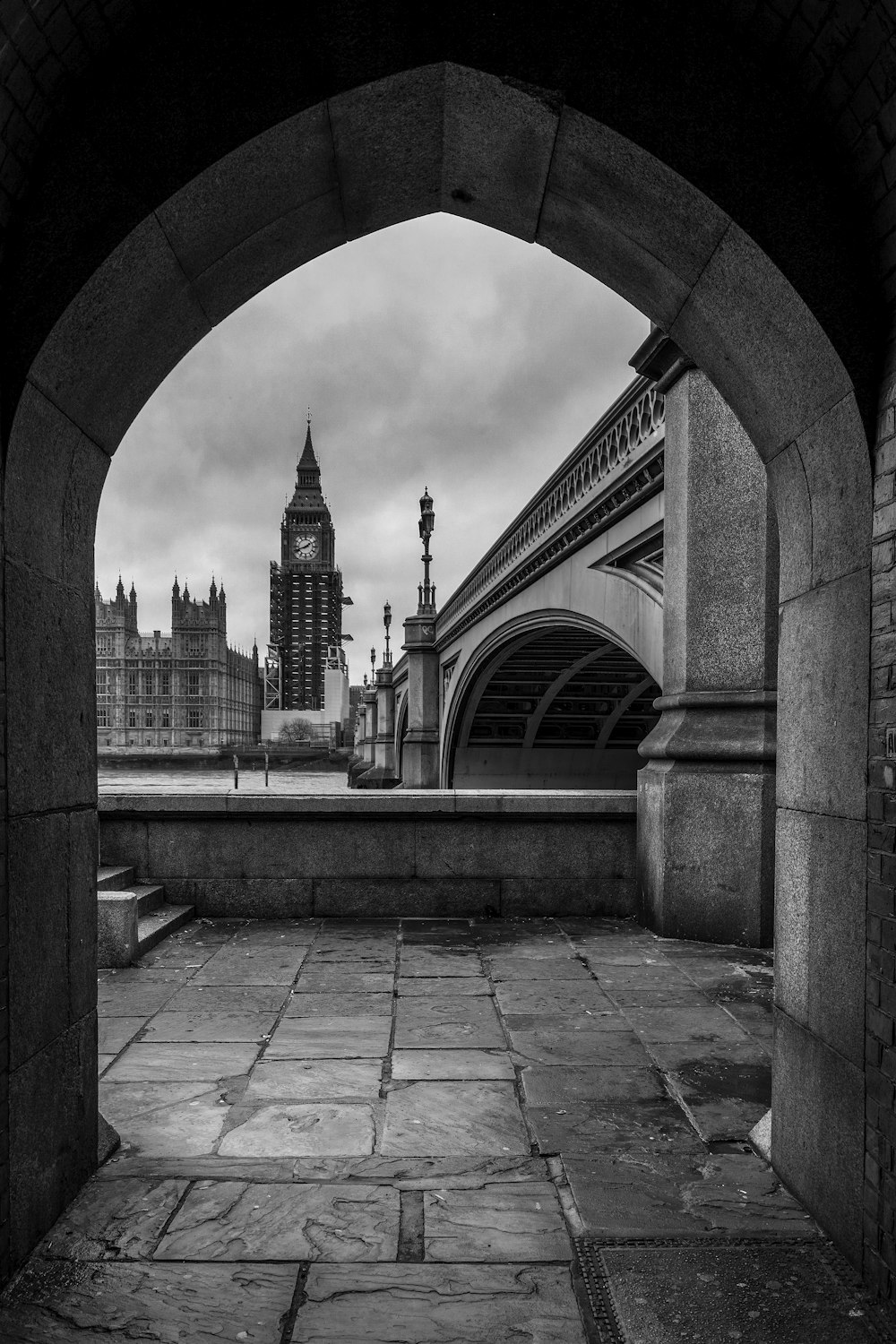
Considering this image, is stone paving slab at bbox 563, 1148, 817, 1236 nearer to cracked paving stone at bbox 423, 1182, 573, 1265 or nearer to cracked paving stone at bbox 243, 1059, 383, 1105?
cracked paving stone at bbox 423, 1182, 573, 1265

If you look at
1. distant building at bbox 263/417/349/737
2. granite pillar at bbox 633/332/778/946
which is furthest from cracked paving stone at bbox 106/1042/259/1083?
distant building at bbox 263/417/349/737

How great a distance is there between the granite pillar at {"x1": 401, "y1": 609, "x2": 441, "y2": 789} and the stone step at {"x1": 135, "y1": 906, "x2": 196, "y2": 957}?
2504 centimetres

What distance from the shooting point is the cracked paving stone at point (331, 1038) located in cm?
403

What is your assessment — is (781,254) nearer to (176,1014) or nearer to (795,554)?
(795,554)

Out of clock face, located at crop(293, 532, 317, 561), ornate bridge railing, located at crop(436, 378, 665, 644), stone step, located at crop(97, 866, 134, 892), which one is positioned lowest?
stone step, located at crop(97, 866, 134, 892)

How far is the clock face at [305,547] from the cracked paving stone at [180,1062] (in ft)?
515

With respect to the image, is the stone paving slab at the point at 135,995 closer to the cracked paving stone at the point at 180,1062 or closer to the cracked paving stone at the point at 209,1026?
the cracked paving stone at the point at 209,1026

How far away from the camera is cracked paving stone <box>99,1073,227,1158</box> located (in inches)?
125

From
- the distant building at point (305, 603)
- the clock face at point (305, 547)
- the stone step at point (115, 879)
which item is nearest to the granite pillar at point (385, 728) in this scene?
the stone step at point (115, 879)

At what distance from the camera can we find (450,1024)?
14.5 feet

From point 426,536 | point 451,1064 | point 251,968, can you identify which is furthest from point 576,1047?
point 426,536

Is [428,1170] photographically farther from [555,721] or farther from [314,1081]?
[555,721]

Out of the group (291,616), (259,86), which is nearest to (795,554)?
(259,86)

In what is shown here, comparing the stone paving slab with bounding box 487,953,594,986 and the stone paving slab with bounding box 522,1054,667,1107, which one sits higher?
the stone paving slab with bounding box 522,1054,667,1107
